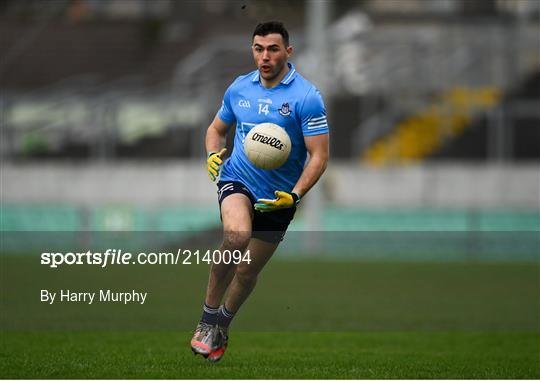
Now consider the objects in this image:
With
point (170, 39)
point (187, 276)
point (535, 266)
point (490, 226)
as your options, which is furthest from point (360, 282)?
point (170, 39)

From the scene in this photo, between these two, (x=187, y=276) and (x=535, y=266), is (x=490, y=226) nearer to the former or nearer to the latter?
(x=535, y=266)

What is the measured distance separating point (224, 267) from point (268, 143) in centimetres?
101

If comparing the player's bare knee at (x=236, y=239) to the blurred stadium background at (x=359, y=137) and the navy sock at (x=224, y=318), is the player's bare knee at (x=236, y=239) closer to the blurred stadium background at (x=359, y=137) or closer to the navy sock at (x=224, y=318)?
the navy sock at (x=224, y=318)

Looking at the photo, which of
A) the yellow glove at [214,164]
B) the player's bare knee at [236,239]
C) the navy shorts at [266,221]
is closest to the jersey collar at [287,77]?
the yellow glove at [214,164]

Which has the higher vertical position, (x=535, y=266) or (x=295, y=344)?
(x=295, y=344)

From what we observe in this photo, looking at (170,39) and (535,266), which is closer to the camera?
(535,266)

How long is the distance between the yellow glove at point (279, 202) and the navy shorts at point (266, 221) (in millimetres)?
303

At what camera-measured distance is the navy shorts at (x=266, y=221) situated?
9.67m

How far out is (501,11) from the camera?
98.8ft

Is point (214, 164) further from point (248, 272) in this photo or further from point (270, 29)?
point (270, 29)

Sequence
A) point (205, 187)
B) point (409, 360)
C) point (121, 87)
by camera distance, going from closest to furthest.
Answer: point (409, 360), point (205, 187), point (121, 87)

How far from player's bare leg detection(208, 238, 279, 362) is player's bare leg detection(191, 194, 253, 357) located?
84mm

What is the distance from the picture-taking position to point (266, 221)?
31.8 feet

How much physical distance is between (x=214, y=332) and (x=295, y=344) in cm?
219
